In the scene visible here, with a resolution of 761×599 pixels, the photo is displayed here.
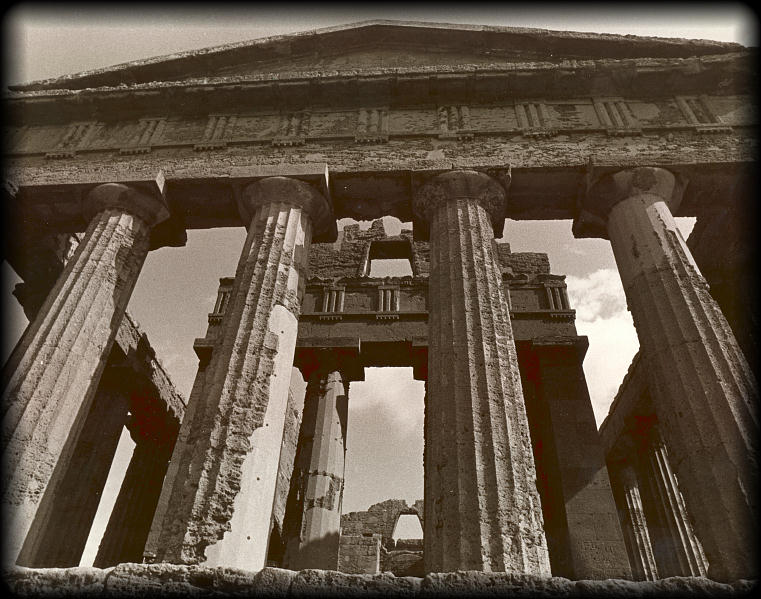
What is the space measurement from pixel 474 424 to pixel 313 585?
7.63 ft

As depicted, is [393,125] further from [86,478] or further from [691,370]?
[86,478]

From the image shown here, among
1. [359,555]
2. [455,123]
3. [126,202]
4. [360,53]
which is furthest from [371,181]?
[359,555]

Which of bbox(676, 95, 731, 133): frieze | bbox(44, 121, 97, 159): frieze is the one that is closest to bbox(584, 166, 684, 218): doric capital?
bbox(676, 95, 731, 133): frieze

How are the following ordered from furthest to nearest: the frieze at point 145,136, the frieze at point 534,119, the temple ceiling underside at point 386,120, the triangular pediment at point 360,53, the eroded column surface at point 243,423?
the triangular pediment at point 360,53
the frieze at point 145,136
the frieze at point 534,119
the temple ceiling underside at point 386,120
the eroded column surface at point 243,423

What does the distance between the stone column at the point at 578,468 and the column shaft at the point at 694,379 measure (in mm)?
4623

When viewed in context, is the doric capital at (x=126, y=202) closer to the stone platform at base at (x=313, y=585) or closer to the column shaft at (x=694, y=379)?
the stone platform at base at (x=313, y=585)

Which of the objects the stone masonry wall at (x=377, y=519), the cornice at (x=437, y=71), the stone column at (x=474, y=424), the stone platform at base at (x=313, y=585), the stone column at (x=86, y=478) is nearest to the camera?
the stone platform at base at (x=313, y=585)

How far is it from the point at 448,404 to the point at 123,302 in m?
4.81

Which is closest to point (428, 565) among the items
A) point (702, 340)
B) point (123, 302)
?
point (702, 340)

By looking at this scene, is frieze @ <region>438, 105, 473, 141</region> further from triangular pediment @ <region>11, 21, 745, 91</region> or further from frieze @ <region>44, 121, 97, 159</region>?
frieze @ <region>44, 121, 97, 159</region>

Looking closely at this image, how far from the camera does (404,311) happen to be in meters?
14.7

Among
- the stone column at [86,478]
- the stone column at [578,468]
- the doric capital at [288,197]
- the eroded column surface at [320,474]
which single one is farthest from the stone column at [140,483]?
the stone column at [578,468]

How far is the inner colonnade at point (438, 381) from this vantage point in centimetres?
509

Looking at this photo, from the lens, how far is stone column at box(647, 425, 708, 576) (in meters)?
11.2
